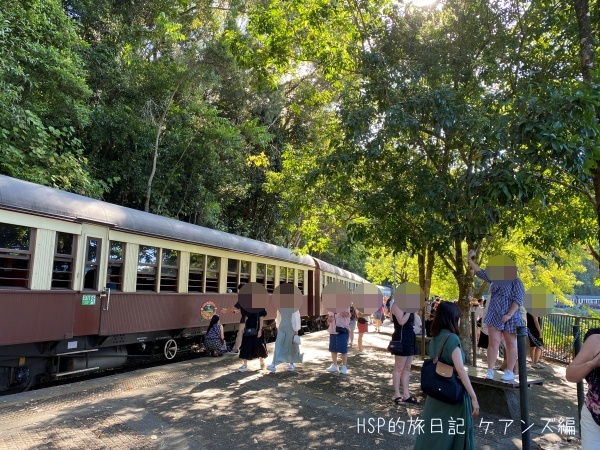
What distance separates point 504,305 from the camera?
20.3 feet

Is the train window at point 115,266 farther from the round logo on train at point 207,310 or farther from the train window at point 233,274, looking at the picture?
the train window at point 233,274

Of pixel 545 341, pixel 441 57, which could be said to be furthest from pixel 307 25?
pixel 545 341

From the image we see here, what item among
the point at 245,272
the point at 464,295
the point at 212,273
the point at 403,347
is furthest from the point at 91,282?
the point at 464,295

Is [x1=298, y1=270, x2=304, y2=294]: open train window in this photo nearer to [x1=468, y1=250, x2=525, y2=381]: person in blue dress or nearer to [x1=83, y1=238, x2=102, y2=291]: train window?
[x1=83, y1=238, x2=102, y2=291]: train window

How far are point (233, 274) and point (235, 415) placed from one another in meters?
7.44

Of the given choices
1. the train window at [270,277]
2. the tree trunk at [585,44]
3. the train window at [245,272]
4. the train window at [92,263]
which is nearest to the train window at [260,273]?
the train window at [270,277]

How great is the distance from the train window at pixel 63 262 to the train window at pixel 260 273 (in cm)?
731

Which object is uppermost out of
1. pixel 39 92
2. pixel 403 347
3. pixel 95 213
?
pixel 39 92

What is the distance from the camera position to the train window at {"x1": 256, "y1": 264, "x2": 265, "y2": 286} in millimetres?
14886

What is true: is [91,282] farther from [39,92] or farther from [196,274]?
[39,92]

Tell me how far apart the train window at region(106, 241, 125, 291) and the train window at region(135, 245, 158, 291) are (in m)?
0.51

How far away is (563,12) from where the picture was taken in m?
8.84

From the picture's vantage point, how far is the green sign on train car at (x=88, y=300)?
26.8 feet

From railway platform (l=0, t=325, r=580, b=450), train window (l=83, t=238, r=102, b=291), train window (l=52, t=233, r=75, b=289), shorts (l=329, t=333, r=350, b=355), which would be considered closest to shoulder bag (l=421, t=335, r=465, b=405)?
railway platform (l=0, t=325, r=580, b=450)
